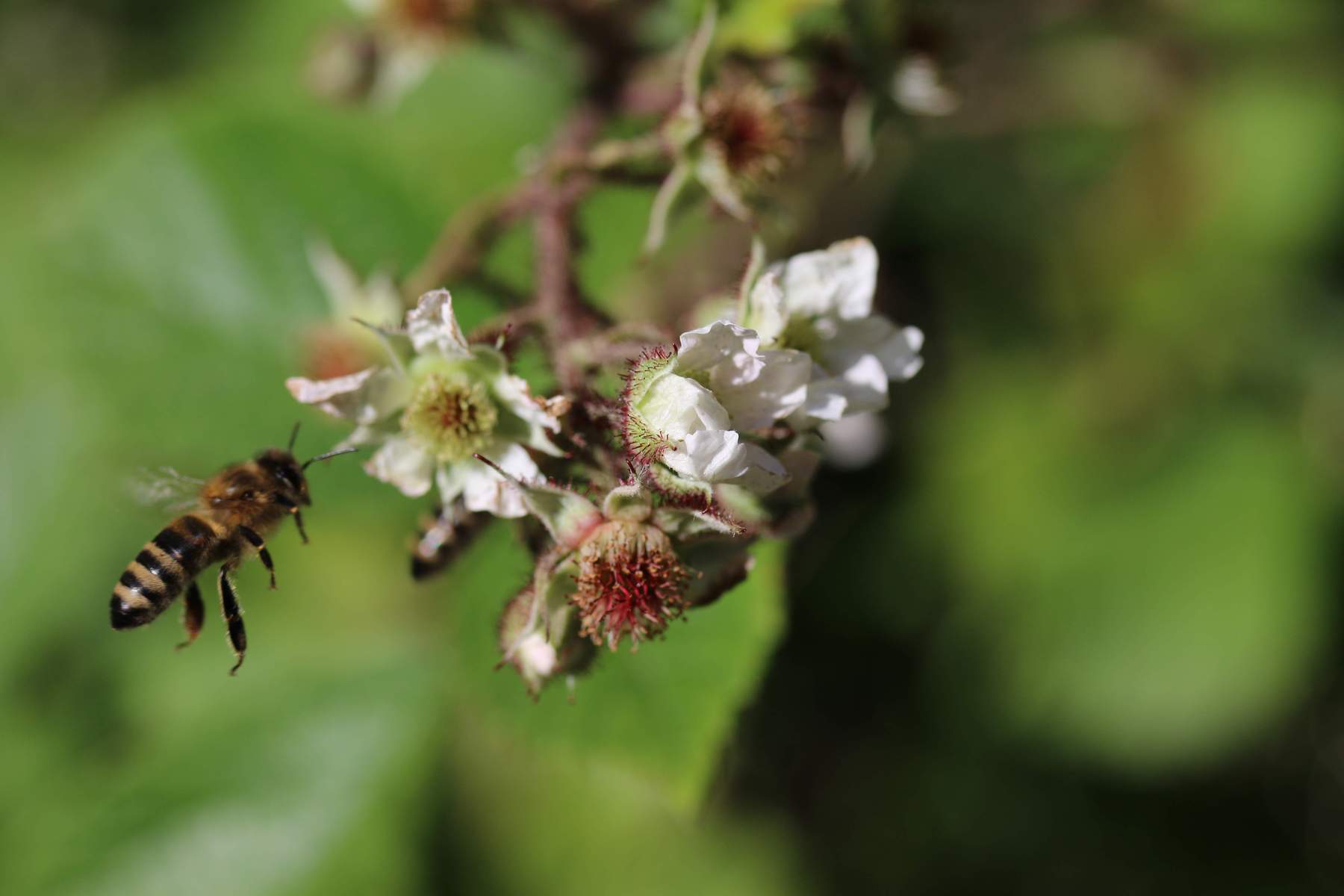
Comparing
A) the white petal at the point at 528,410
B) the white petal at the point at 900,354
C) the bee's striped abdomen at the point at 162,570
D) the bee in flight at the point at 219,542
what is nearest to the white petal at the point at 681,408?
the white petal at the point at 528,410

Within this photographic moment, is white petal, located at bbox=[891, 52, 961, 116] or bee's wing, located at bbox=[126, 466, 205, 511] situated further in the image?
A: white petal, located at bbox=[891, 52, 961, 116]

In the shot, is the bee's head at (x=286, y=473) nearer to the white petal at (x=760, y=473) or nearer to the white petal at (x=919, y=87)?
the white petal at (x=760, y=473)

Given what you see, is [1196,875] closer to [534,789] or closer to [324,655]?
[534,789]

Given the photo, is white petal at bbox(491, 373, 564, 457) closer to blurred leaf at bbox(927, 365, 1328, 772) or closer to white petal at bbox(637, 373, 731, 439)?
white petal at bbox(637, 373, 731, 439)

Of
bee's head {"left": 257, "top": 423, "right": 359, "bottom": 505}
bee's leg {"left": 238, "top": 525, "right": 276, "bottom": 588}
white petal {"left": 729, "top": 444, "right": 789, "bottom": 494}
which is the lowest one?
bee's leg {"left": 238, "top": 525, "right": 276, "bottom": 588}

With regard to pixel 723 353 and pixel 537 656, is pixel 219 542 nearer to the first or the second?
pixel 537 656

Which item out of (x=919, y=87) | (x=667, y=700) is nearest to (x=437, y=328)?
(x=667, y=700)

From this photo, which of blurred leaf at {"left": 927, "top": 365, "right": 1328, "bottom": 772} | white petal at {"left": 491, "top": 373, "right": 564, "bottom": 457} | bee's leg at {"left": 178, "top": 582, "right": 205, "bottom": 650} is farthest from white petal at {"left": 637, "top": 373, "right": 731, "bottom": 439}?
blurred leaf at {"left": 927, "top": 365, "right": 1328, "bottom": 772}
